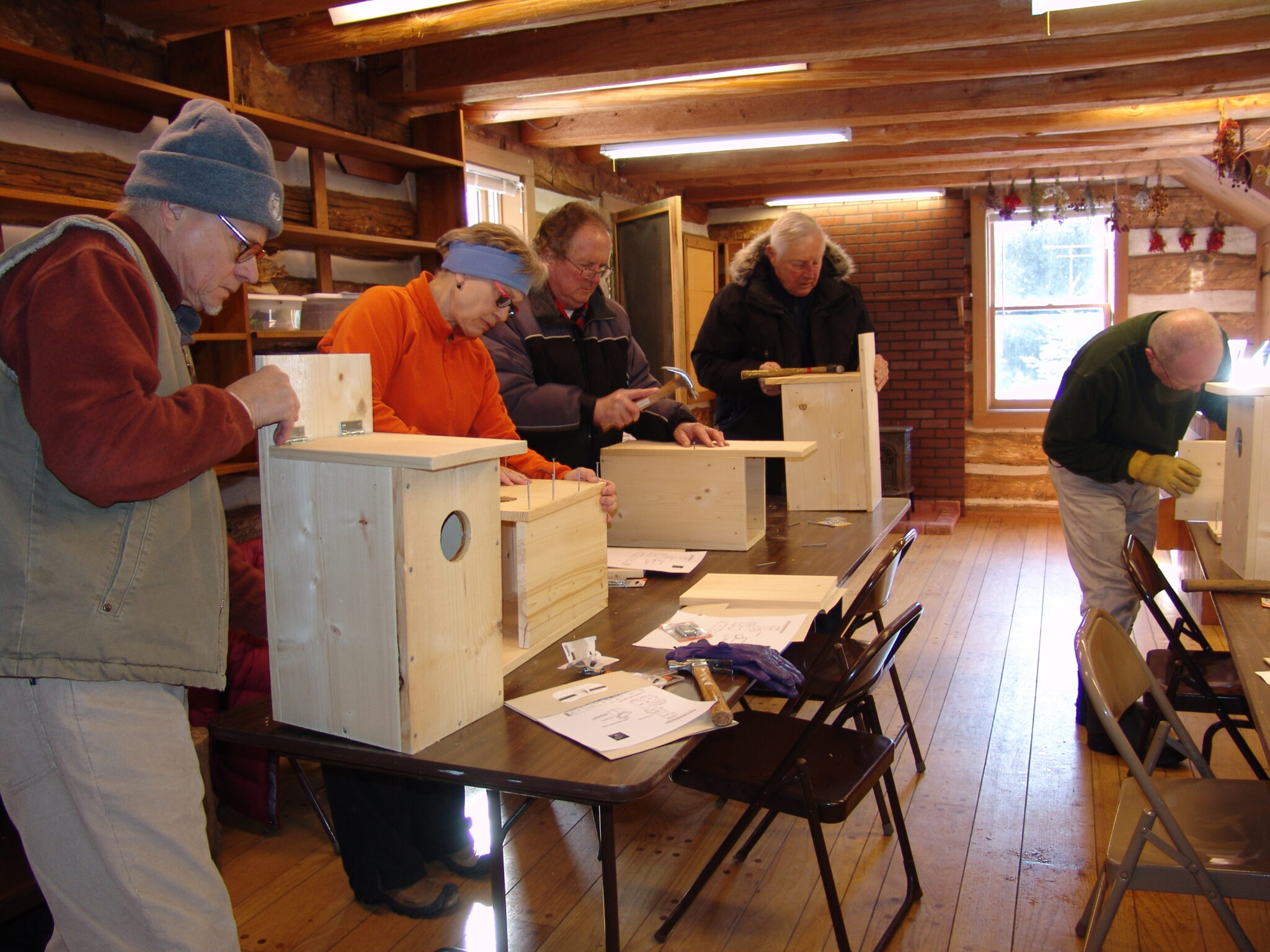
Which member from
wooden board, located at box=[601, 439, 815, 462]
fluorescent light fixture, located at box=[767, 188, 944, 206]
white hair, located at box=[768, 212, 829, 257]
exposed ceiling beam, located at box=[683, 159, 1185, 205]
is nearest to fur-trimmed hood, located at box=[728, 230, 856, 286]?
white hair, located at box=[768, 212, 829, 257]

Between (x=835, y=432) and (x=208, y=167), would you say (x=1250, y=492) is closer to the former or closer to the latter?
(x=835, y=432)

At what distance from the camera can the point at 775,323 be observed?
413cm

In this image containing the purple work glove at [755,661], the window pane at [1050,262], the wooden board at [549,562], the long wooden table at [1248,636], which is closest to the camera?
the long wooden table at [1248,636]

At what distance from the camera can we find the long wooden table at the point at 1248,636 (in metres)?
1.80

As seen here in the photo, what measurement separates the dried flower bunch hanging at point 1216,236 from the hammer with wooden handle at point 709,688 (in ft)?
24.9

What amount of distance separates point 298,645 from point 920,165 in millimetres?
6874

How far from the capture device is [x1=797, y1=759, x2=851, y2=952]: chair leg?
209cm

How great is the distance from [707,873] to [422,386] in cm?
135

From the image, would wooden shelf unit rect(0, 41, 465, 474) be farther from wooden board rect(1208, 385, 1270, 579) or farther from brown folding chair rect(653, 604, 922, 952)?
wooden board rect(1208, 385, 1270, 579)

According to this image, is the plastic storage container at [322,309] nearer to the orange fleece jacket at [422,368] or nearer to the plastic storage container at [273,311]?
the plastic storage container at [273,311]

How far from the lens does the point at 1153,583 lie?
2.99m

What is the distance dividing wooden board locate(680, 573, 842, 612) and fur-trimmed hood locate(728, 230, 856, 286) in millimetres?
1911

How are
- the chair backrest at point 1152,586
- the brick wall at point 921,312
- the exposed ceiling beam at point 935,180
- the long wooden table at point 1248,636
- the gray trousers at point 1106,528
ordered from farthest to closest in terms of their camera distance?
the brick wall at point 921,312 → the exposed ceiling beam at point 935,180 → the gray trousers at point 1106,528 → the chair backrest at point 1152,586 → the long wooden table at point 1248,636

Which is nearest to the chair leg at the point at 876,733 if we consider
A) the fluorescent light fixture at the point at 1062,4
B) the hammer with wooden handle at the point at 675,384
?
the hammer with wooden handle at the point at 675,384
